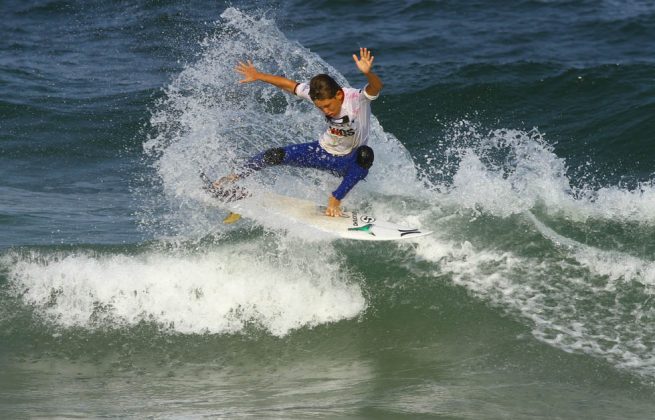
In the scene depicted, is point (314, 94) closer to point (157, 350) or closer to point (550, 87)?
point (157, 350)

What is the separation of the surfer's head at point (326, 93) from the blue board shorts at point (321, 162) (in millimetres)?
637

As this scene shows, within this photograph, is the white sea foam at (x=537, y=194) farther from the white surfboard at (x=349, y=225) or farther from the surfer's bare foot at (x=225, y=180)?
the surfer's bare foot at (x=225, y=180)

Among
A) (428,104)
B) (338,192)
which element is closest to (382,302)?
(338,192)

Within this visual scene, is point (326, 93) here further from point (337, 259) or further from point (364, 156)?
point (337, 259)

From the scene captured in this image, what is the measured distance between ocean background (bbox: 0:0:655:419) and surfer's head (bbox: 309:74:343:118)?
1506mm

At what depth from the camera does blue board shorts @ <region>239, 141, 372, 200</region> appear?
8469 mm

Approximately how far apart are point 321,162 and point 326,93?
100 centimetres

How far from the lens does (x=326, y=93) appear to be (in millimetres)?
7867

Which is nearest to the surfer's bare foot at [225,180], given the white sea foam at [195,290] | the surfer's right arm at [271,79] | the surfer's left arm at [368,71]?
the white sea foam at [195,290]

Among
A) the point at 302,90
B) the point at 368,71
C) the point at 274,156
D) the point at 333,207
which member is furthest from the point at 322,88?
the point at 333,207

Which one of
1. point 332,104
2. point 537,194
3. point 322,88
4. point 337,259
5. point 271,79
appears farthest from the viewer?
point 537,194

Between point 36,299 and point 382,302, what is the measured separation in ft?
11.6

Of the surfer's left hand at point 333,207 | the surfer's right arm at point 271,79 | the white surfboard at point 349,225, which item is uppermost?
the surfer's right arm at point 271,79

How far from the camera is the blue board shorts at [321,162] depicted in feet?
27.8
